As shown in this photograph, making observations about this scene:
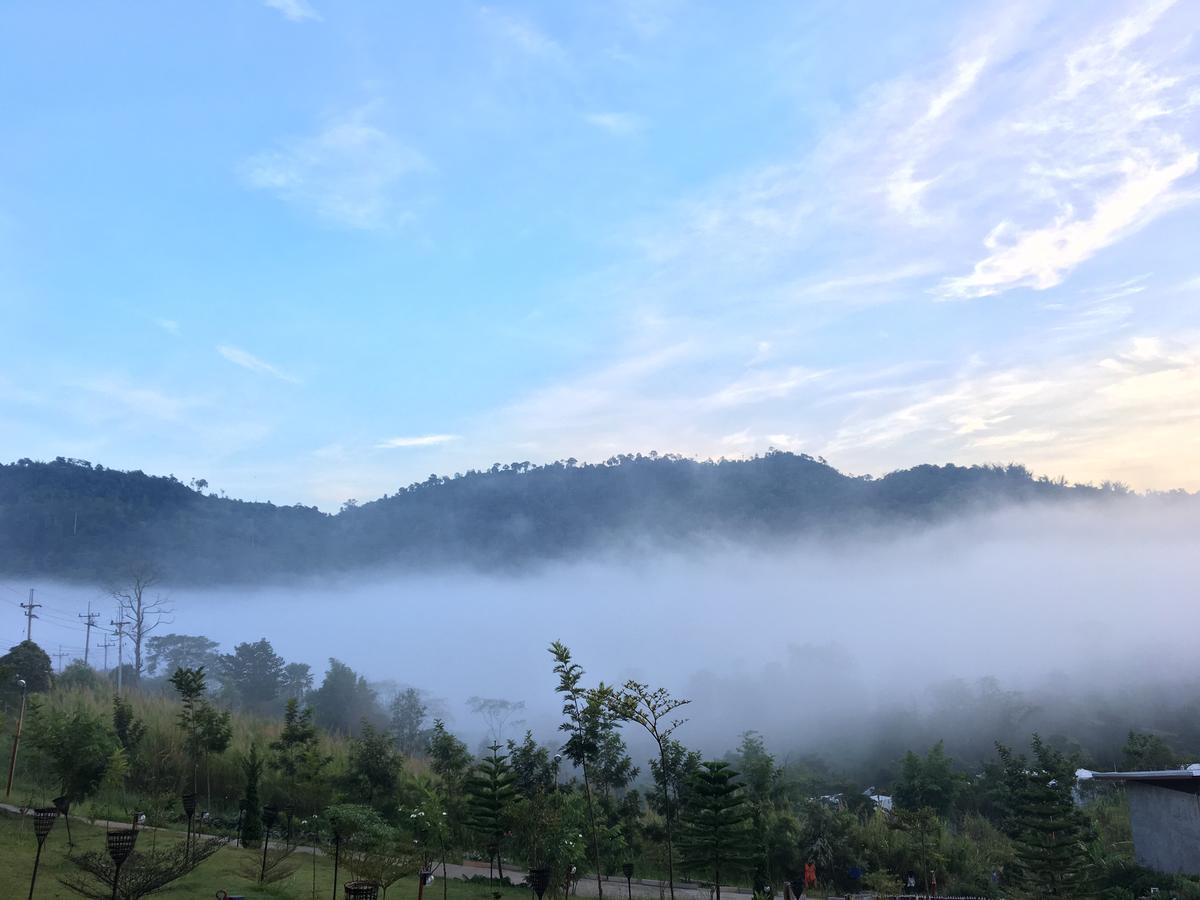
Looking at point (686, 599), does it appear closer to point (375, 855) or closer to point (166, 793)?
point (166, 793)

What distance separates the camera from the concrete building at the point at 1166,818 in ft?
99.6

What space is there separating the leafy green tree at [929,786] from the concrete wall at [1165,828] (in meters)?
11.8

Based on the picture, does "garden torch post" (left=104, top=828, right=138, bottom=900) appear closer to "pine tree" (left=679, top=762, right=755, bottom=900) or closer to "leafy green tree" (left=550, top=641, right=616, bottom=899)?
"leafy green tree" (left=550, top=641, right=616, bottom=899)

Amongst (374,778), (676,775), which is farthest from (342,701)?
(676,775)

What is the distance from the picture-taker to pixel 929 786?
44.4m

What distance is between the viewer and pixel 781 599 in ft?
571

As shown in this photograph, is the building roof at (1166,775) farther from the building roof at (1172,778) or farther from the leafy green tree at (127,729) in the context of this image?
the leafy green tree at (127,729)

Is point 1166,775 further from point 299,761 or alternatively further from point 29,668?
point 29,668

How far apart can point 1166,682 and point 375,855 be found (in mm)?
93500

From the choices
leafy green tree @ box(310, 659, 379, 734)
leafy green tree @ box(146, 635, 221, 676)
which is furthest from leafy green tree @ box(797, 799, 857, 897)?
leafy green tree @ box(146, 635, 221, 676)

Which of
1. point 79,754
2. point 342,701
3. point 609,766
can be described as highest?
point 79,754

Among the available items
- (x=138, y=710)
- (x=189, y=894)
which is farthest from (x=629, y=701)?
(x=138, y=710)

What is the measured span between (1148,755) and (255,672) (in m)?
76.1

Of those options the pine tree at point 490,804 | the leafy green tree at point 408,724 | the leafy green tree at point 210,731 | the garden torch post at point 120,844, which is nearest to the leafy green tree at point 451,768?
the pine tree at point 490,804
